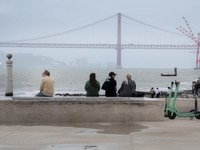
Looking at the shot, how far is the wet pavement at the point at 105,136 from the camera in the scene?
813cm

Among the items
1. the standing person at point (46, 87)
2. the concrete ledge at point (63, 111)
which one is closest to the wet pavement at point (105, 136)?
the concrete ledge at point (63, 111)

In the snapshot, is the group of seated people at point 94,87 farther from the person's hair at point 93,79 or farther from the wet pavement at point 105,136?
the wet pavement at point 105,136

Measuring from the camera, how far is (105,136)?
918 cm

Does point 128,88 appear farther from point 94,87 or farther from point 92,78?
point 92,78

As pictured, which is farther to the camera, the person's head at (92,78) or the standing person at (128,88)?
the standing person at (128,88)

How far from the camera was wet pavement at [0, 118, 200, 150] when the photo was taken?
8.13 metres

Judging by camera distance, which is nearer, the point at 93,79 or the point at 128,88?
the point at 93,79

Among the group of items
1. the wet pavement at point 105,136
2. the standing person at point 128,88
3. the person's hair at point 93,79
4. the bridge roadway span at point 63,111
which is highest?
the person's hair at point 93,79

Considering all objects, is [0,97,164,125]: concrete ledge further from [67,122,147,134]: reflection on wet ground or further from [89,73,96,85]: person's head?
[89,73,96,85]: person's head

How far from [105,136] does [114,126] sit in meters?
1.45

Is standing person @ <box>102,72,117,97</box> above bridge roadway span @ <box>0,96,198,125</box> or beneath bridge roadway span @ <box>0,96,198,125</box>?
above

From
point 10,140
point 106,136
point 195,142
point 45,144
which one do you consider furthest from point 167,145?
point 10,140

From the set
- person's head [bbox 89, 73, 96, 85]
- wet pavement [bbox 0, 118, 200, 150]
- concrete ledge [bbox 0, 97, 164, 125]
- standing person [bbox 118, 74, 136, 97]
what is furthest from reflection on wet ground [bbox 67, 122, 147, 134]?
standing person [bbox 118, 74, 136, 97]

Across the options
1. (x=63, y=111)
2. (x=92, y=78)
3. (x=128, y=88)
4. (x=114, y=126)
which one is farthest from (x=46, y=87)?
(x=114, y=126)
